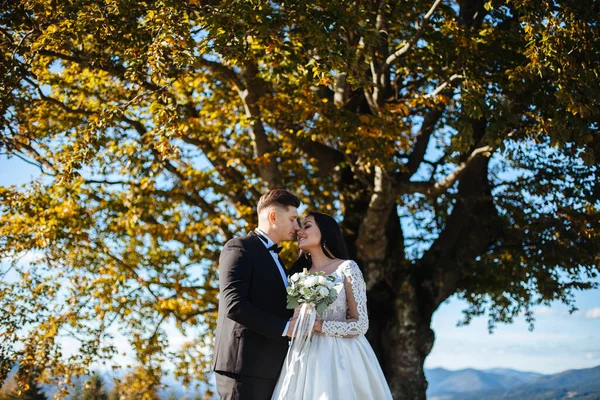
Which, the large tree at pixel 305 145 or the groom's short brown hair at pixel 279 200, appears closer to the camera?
the groom's short brown hair at pixel 279 200

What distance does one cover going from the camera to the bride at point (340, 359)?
461cm

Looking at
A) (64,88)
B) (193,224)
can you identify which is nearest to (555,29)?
(193,224)

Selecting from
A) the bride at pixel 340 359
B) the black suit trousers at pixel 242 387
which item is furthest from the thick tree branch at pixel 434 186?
the black suit trousers at pixel 242 387

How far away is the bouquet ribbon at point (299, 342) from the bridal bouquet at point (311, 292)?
0.19 feet

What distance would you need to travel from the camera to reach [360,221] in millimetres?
12680

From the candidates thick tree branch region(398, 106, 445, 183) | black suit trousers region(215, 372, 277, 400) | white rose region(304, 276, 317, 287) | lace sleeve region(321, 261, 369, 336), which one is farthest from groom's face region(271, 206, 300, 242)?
thick tree branch region(398, 106, 445, 183)

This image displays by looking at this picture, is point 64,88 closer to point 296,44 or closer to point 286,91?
point 286,91

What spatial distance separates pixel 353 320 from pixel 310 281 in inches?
24.3

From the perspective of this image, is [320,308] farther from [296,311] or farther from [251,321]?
[251,321]

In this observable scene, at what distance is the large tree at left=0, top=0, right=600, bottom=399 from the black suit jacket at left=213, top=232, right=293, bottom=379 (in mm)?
3498

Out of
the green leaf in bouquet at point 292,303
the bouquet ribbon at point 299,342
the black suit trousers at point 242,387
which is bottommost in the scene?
the black suit trousers at point 242,387

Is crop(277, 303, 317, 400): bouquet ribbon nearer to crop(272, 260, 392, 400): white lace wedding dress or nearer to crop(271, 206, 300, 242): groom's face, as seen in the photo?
crop(272, 260, 392, 400): white lace wedding dress

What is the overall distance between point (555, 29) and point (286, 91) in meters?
5.26

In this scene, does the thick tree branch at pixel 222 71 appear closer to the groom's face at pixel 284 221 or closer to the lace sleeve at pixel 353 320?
the groom's face at pixel 284 221
